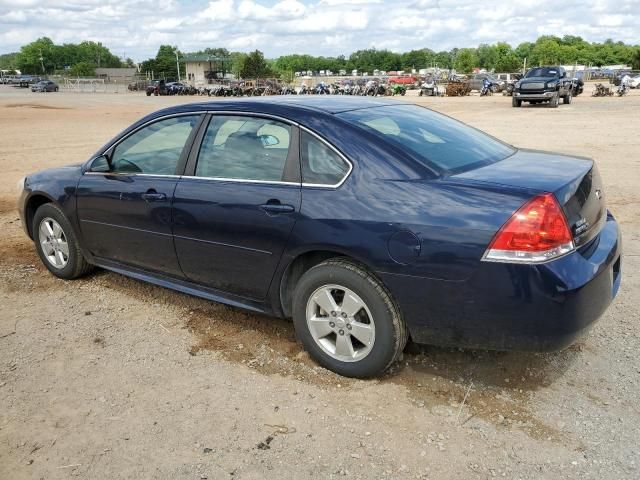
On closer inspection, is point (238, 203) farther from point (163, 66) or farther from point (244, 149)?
point (163, 66)

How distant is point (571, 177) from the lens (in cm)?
328

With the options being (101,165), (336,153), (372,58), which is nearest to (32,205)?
(101,165)

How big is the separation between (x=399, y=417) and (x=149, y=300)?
8.41 ft

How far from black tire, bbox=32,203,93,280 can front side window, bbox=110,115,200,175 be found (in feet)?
2.71

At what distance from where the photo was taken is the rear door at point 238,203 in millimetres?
3612

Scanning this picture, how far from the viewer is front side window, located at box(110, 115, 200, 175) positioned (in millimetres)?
4242

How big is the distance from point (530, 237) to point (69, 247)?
12.8 ft

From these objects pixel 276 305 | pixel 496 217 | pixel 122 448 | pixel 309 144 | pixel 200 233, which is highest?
pixel 309 144

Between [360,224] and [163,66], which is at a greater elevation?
[163,66]

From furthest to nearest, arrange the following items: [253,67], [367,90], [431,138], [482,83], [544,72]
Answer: [253,67] < [482,83] < [367,90] < [544,72] < [431,138]

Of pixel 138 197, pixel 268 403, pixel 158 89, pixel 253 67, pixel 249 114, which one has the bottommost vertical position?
pixel 268 403

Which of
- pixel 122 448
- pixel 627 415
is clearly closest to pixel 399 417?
pixel 627 415

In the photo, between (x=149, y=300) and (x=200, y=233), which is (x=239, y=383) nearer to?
(x=200, y=233)

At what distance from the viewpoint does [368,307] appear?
3.31m
